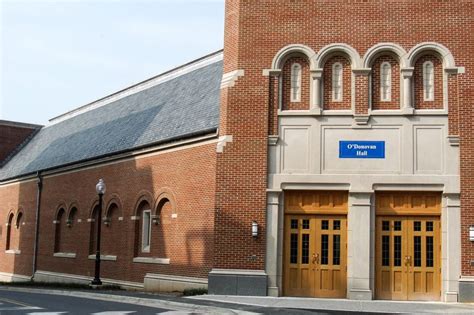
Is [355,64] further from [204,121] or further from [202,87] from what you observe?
[202,87]

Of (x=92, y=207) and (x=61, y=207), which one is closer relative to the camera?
(x=92, y=207)

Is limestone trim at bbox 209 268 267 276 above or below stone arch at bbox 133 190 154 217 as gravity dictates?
below

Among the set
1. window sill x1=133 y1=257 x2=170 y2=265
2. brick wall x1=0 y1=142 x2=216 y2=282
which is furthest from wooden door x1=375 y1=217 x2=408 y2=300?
window sill x1=133 y1=257 x2=170 y2=265

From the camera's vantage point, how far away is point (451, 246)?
789 inches

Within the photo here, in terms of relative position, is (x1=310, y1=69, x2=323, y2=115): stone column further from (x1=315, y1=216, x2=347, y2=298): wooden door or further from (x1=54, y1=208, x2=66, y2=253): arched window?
(x1=54, y1=208, x2=66, y2=253): arched window

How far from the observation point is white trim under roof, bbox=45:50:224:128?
32881 mm

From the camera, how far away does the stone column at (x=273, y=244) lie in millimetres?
20688

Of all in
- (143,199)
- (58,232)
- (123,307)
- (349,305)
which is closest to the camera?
(123,307)

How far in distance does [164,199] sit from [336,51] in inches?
376

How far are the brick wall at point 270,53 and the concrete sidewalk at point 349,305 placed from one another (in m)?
1.45

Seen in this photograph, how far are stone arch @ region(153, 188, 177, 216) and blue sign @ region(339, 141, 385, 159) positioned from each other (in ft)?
25.7

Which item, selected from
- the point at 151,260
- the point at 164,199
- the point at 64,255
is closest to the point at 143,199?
the point at 164,199

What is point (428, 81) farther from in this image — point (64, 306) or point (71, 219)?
point (71, 219)

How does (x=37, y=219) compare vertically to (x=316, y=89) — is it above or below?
below
